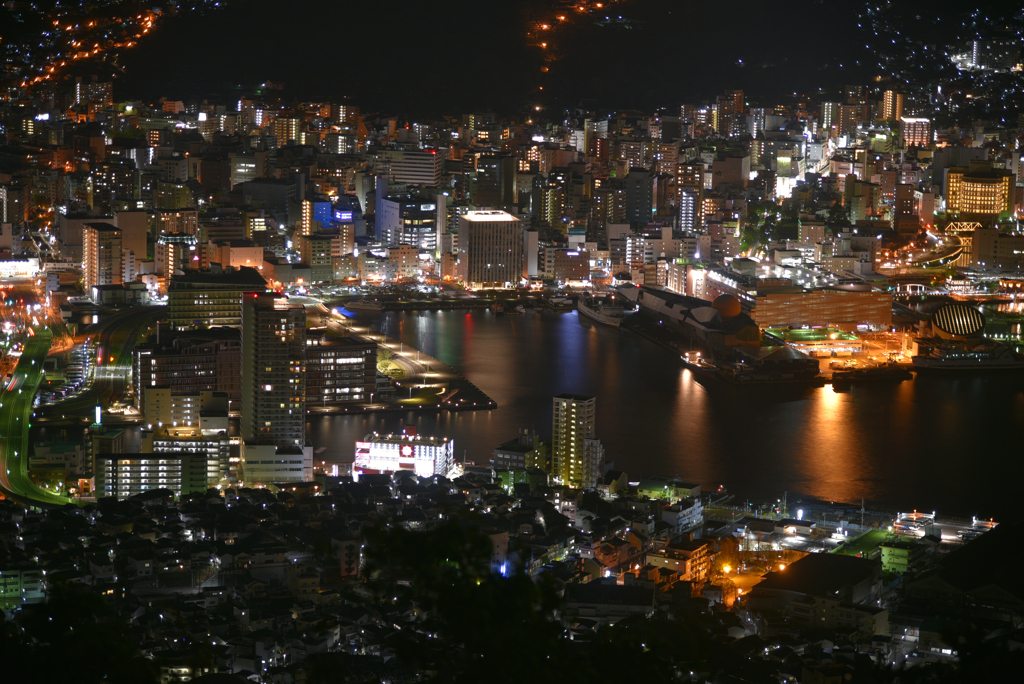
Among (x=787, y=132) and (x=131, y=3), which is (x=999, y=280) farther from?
(x=131, y=3)

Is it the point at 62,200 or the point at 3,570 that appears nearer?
the point at 3,570

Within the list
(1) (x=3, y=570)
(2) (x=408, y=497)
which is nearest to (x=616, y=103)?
(2) (x=408, y=497)

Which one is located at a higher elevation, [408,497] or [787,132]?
[787,132]

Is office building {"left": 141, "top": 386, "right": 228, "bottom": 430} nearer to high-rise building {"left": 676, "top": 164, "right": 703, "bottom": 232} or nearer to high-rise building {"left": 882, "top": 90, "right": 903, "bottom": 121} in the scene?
high-rise building {"left": 676, "top": 164, "right": 703, "bottom": 232}

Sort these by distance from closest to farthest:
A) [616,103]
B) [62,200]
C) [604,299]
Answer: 1. [604,299]
2. [62,200]
3. [616,103]

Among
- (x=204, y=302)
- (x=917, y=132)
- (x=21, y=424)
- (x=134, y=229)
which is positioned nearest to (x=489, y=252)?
(x=134, y=229)

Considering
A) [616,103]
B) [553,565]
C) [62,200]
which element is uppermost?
[616,103]

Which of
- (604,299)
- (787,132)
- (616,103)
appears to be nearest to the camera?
(604,299)

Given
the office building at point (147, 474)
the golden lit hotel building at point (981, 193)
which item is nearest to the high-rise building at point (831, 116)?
the golden lit hotel building at point (981, 193)
